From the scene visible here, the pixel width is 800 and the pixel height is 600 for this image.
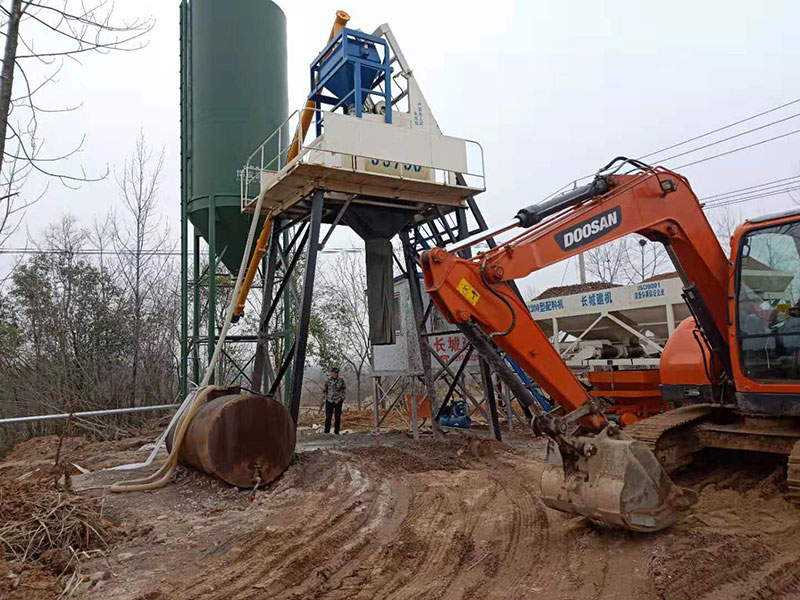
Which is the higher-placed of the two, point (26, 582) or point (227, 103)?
point (227, 103)

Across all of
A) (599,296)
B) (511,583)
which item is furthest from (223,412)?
(599,296)

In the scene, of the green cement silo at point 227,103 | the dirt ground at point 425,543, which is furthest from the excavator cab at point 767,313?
the green cement silo at point 227,103

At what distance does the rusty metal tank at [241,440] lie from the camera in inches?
305

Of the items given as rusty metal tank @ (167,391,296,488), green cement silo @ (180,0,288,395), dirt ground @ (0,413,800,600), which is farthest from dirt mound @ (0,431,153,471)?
rusty metal tank @ (167,391,296,488)

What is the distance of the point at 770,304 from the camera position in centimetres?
576

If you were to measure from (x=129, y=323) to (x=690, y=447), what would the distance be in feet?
56.7

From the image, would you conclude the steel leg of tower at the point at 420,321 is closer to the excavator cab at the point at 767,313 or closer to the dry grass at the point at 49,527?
the excavator cab at the point at 767,313

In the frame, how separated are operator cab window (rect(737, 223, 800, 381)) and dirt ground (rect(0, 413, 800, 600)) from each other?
3.94 feet

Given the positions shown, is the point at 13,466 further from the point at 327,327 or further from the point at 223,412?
the point at 327,327

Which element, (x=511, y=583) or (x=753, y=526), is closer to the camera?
(x=511, y=583)

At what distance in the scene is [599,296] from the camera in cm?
1291

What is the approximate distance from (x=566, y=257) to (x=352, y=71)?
22.5 feet

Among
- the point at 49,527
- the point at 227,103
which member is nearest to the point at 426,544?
the point at 49,527

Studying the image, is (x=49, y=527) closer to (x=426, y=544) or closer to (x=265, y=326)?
(x=426, y=544)
